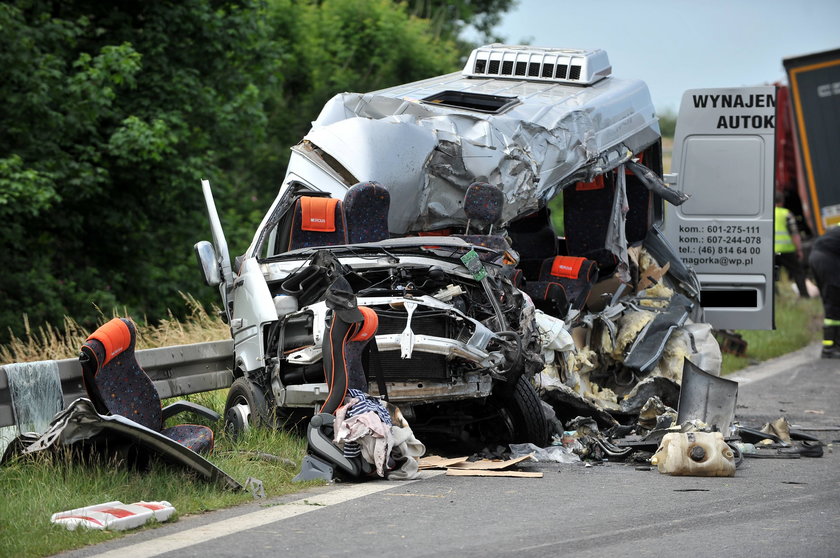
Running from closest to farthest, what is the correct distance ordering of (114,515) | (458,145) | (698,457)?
(114,515) < (698,457) < (458,145)

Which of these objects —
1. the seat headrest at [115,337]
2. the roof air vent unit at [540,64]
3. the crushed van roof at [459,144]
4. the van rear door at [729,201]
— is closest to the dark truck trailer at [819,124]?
the van rear door at [729,201]

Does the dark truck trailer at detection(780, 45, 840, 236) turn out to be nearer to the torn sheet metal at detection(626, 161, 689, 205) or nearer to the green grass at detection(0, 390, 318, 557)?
the torn sheet metal at detection(626, 161, 689, 205)

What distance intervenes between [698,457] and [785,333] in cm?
1197

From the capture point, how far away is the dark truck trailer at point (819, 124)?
19.2 metres

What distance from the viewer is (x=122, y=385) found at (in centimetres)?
730

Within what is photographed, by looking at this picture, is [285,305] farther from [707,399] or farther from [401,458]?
[707,399]

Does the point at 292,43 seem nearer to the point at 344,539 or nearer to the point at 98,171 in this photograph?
the point at 98,171

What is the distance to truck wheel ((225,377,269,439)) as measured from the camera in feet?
27.4

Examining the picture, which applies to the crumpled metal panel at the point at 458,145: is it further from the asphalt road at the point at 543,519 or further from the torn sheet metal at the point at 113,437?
the torn sheet metal at the point at 113,437

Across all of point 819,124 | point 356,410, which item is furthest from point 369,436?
point 819,124

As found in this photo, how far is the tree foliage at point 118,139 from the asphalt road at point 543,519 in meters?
11.0

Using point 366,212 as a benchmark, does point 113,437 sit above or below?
below

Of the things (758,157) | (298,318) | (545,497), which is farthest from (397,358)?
(758,157)

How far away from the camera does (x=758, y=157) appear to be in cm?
1278
